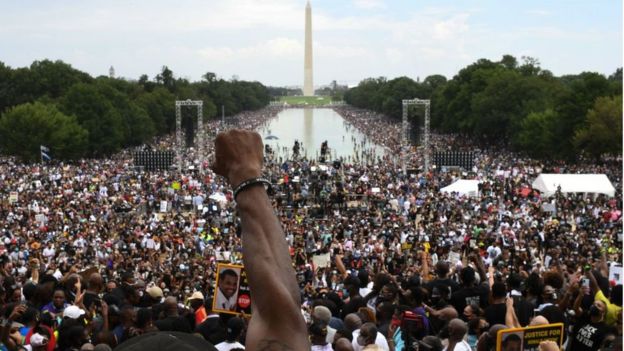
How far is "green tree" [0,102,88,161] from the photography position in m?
54.9

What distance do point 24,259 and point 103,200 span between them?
1365cm

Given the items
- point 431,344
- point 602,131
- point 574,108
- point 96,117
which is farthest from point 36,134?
point 431,344

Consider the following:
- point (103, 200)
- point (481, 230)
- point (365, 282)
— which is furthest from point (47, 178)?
point (365, 282)

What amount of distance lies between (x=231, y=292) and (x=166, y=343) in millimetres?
4932

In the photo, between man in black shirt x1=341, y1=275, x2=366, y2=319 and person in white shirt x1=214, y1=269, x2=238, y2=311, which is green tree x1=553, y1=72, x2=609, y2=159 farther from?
person in white shirt x1=214, y1=269, x2=238, y2=311

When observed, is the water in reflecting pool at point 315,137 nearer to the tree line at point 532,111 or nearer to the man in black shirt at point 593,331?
the tree line at point 532,111

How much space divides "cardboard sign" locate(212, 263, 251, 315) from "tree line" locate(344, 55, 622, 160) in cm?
4462

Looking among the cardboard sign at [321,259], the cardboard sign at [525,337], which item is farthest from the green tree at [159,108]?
the cardboard sign at [525,337]

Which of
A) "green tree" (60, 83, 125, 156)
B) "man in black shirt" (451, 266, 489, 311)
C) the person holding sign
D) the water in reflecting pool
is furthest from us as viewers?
the water in reflecting pool

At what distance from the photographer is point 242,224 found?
193 centimetres

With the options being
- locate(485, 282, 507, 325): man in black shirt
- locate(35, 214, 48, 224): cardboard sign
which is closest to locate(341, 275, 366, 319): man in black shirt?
locate(485, 282, 507, 325): man in black shirt

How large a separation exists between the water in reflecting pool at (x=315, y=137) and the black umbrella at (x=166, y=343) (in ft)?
217

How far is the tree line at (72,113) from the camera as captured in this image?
5534 centimetres

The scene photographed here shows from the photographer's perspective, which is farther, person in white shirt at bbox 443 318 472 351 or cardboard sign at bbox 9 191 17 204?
cardboard sign at bbox 9 191 17 204
